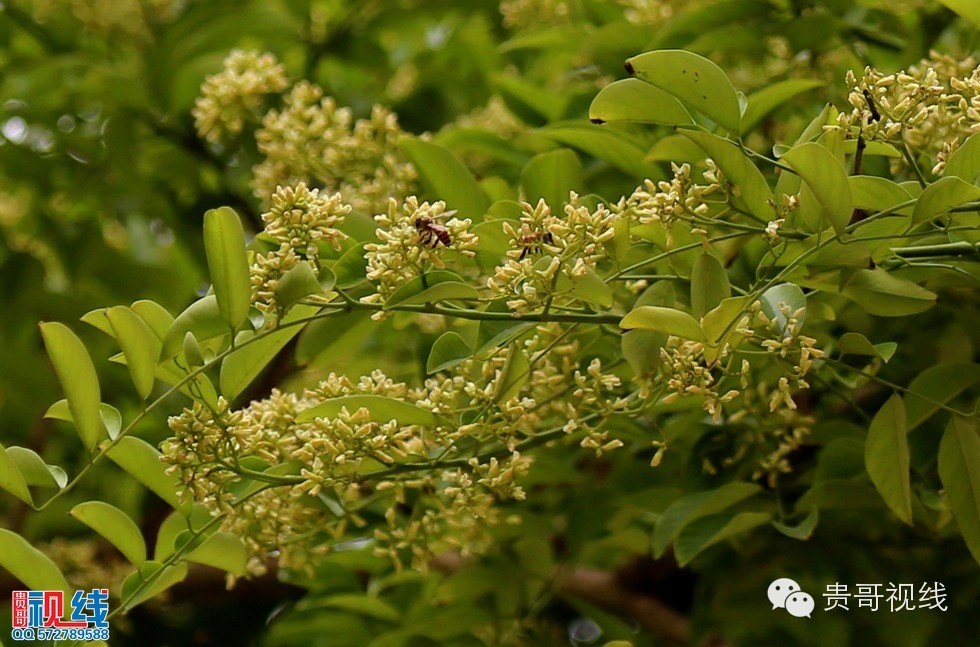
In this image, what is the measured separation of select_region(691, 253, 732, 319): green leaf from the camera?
0.64 meters

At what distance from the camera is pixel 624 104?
2.12 ft

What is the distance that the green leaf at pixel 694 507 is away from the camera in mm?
820

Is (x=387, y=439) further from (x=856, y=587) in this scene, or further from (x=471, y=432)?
(x=856, y=587)

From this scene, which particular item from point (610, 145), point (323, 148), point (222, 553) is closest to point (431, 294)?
point (222, 553)

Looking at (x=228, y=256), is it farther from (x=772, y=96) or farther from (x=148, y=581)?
(x=772, y=96)

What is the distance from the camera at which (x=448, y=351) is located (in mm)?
704

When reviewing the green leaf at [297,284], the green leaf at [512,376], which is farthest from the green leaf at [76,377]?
the green leaf at [512,376]

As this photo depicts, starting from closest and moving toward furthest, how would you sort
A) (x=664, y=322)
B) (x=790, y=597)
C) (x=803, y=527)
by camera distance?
(x=664, y=322) → (x=803, y=527) → (x=790, y=597)

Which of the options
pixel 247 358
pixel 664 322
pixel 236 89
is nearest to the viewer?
pixel 664 322

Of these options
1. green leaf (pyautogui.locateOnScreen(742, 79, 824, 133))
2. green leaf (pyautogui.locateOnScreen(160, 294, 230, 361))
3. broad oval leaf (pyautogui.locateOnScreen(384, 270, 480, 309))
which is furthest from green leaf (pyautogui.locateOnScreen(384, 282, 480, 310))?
green leaf (pyautogui.locateOnScreen(742, 79, 824, 133))

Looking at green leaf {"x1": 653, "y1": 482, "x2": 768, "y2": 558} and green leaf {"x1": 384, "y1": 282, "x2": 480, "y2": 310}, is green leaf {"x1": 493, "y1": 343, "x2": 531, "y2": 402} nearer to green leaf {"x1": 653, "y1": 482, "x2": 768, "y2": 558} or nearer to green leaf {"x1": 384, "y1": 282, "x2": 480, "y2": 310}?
green leaf {"x1": 384, "y1": 282, "x2": 480, "y2": 310}

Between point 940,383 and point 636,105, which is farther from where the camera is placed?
point 940,383

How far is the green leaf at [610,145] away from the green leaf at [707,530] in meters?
0.27

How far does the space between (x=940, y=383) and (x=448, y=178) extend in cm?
38
